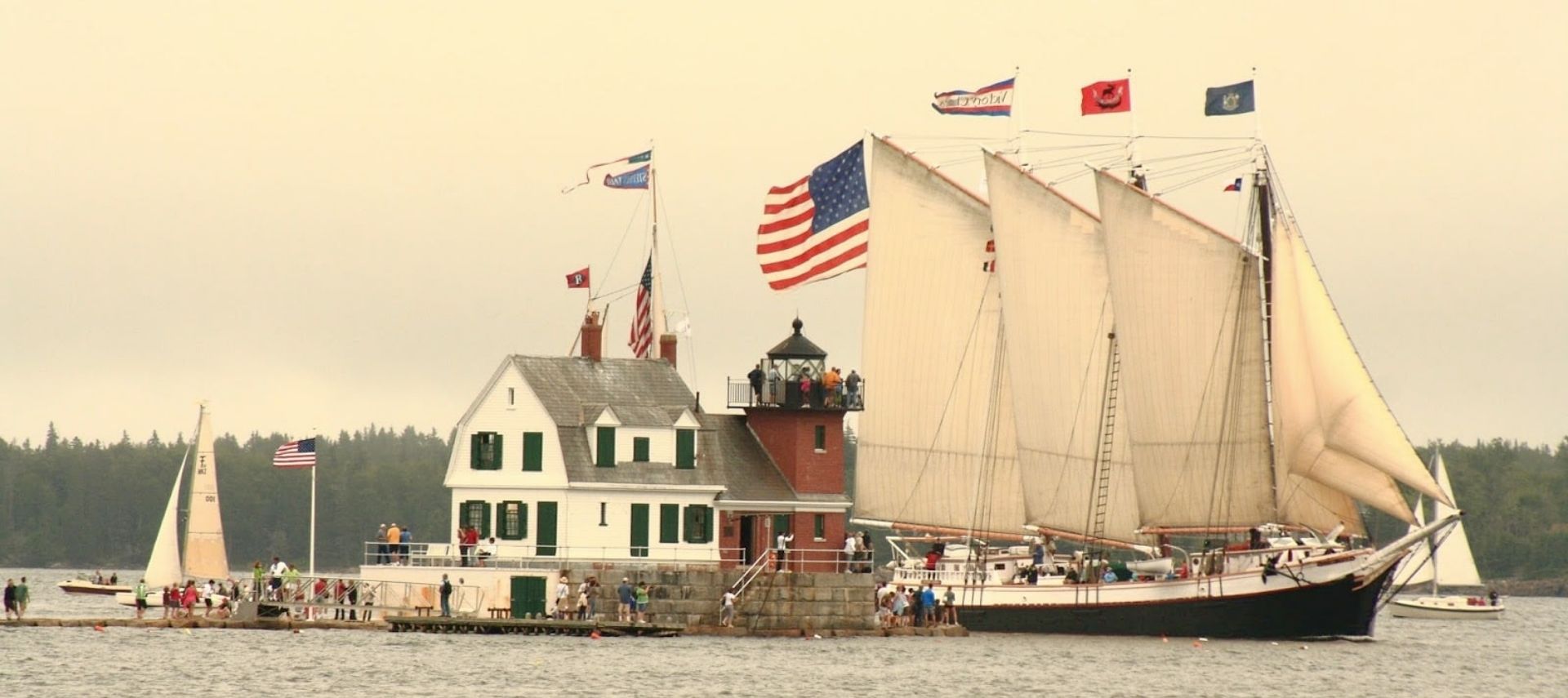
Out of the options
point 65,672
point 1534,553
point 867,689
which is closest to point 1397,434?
point 867,689

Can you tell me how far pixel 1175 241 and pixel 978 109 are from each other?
7.17 metres

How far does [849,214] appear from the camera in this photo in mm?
77562

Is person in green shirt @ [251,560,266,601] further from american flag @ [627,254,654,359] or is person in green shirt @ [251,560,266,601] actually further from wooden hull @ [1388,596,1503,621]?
wooden hull @ [1388,596,1503,621]

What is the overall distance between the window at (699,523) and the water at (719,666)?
13.7 feet

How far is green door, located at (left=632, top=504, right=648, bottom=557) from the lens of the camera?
7694cm

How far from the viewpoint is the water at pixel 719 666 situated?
61594 millimetres

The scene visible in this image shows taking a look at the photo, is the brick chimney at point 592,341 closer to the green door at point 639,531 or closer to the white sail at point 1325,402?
the green door at point 639,531

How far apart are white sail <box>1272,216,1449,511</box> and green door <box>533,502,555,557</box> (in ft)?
70.4

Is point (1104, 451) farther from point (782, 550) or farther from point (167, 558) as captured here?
point (167, 558)

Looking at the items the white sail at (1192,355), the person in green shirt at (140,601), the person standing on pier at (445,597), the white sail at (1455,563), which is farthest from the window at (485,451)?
the white sail at (1455,563)

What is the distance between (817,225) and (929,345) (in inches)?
375

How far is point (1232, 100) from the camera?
78438mm

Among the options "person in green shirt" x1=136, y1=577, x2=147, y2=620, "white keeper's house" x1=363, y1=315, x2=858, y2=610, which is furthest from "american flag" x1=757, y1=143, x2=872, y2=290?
"person in green shirt" x1=136, y1=577, x2=147, y2=620

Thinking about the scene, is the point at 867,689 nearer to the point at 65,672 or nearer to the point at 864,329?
the point at 65,672
